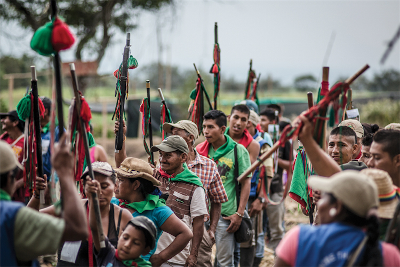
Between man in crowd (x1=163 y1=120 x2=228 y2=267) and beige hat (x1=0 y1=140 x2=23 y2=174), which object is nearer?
beige hat (x1=0 y1=140 x2=23 y2=174)

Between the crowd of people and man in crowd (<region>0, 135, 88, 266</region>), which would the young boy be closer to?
the crowd of people

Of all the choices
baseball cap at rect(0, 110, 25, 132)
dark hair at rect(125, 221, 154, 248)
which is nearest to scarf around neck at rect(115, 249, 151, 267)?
dark hair at rect(125, 221, 154, 248)

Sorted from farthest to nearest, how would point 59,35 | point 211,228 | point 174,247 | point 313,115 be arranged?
point 211,228, point 174,247, point 313,115, point 59,35

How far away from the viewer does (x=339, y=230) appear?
6.20ft

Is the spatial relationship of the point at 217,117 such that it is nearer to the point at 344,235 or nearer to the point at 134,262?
the point at 134,262

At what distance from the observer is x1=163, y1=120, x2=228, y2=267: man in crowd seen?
4082 mm

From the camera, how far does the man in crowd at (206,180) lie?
4.08 metres

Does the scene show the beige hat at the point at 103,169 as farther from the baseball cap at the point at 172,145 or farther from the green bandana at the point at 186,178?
the green bandana at the point at 186,178

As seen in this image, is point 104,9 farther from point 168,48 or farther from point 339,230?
point 339,230

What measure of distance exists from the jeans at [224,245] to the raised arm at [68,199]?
106 inches

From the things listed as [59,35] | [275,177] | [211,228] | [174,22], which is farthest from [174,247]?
[174,22]

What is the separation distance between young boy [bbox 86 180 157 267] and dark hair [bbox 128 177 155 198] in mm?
552

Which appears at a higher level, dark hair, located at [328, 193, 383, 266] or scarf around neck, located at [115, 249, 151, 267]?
dark hair, located at [328, 193, 383, 266]

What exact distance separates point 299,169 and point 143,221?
61.5 inches
